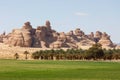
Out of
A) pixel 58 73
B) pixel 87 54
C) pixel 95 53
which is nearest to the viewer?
pixel 58 73

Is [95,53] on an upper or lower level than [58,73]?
upper

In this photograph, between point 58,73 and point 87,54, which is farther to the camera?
point 87,54

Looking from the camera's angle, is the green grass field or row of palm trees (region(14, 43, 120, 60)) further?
row of palm trees (region(14, 43, 120, 60))

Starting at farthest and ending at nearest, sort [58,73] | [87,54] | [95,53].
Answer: [87,54], [95,53], [58,73]

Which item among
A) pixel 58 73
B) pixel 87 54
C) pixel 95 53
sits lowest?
pixel 58 73

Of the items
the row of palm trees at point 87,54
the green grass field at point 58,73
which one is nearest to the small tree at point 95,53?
the row of palm trees at point 87,54

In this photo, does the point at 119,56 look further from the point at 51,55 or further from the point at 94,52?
the point at 51,55

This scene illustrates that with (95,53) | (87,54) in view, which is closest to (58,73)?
(95,53)

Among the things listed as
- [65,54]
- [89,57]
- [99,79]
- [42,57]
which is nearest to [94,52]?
[89,57]

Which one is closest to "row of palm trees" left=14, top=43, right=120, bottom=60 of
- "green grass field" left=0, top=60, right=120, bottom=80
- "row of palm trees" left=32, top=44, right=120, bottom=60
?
"row of palm trees" left=32, top=44, right=120, bottom=60

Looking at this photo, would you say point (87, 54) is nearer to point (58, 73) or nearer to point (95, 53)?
point (95, 53)

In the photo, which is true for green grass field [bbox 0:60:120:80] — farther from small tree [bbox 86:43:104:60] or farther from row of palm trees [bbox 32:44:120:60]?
row of palm trees [bbox 32:44:120:60]

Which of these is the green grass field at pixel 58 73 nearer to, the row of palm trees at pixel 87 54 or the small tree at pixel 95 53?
the small tree at pixel 95 53

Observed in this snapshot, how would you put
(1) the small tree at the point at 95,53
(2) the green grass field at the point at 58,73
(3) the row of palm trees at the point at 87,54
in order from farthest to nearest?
(3) the row of palm trees at the point at 87,54 < (1) the small tree at the point at 95,53 < (2) the green grass field at the point at 58,73
